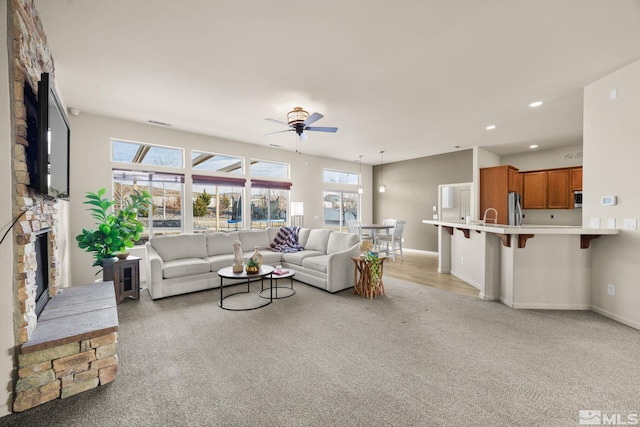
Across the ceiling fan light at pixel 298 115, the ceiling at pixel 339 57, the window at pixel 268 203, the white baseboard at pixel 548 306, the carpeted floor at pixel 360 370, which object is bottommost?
the carpeted floor at pixel 360 370

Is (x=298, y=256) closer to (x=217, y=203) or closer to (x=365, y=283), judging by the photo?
(x=365, y=283)

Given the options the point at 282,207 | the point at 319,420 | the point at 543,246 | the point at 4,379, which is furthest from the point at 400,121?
the point at 4,379

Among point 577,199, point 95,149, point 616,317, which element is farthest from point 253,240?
point 577,199

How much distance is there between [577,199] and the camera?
6.23 meters

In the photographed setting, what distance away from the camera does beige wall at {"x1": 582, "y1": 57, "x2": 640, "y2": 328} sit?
118 inches

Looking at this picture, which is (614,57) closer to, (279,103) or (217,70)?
(279,103)

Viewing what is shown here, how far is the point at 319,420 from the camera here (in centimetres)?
167

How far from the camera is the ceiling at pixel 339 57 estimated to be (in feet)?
7.31

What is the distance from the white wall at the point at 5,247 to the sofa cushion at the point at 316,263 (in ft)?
11.0

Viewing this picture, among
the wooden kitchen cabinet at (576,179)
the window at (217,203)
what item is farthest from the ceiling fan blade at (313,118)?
the wooden kitchen cabinet at (576,179)

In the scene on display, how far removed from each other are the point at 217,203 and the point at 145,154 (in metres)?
1.67

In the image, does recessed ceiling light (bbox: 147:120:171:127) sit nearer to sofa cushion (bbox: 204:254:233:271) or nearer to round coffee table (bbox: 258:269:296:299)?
sofa cushion (bbox: 204:254:233:271)

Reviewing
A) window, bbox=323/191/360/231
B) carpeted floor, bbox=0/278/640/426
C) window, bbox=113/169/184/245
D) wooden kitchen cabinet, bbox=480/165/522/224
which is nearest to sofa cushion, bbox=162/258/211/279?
carpeted floor, bbox=0/278/640/426

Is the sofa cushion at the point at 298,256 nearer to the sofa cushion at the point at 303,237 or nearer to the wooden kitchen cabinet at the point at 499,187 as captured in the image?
the sofa cushion at the point at 303,237
